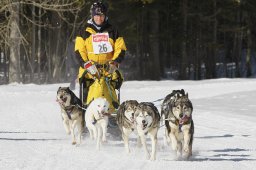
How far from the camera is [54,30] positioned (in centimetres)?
3334

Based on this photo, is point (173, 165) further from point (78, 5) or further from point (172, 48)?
point (172, 48)

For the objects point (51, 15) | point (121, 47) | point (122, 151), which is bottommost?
point (122, 151)

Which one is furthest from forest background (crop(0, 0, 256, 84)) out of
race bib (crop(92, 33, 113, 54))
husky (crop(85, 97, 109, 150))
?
husky (crop(85, 97, 109, 150))

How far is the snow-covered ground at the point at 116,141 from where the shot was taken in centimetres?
813

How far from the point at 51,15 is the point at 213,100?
1672 centimetres

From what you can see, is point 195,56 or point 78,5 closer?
point 78,5

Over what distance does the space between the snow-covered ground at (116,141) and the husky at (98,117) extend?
23 centimetres

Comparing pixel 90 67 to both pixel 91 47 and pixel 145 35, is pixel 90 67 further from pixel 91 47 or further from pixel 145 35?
pixel 145 35

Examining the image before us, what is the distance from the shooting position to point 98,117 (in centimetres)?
950

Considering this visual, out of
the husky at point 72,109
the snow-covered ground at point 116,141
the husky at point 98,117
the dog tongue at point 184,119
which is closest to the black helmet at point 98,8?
the husky at point 72,109

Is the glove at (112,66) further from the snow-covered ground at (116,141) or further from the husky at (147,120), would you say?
the husky at (147,120)

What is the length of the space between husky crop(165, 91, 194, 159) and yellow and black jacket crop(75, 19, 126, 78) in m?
1.93

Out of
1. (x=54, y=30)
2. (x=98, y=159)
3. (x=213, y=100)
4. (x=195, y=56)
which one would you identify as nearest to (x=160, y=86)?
(x=213, y=100)

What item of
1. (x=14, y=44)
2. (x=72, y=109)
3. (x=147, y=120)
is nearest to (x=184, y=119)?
(x=147, y=120)
